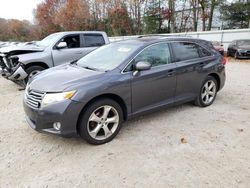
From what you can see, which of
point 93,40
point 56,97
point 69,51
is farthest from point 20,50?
point 56,97

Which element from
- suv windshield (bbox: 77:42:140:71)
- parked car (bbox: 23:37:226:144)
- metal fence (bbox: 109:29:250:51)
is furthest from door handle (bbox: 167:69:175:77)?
metal fence (bbox: 109:29:250:51)

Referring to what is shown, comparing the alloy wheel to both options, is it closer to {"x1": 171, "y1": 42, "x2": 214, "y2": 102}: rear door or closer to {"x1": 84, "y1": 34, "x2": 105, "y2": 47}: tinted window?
{"x1": 171, "y1": 42, "x2": 214, "y2": 102}: rear door

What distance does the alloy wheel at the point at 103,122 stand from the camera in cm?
340

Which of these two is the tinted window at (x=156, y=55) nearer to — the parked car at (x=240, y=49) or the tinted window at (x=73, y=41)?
the tinted window at (x=73, y=41)

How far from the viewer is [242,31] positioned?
17.5 metres

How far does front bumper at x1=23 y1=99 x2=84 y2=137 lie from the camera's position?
3092 millimetres

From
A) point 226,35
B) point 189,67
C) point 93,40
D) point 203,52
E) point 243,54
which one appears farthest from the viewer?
point 226,35

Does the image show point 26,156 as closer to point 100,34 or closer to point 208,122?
point 208,122

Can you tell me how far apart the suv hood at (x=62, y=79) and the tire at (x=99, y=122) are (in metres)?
0.39

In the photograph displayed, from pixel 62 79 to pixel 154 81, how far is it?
1.55 metres

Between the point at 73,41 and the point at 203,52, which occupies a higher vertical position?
the point at 73,41

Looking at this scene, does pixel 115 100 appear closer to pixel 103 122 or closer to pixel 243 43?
pixel 103 122

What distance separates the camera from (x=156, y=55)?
13.5ft

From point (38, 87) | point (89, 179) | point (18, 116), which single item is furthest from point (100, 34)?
point (89, 179)
